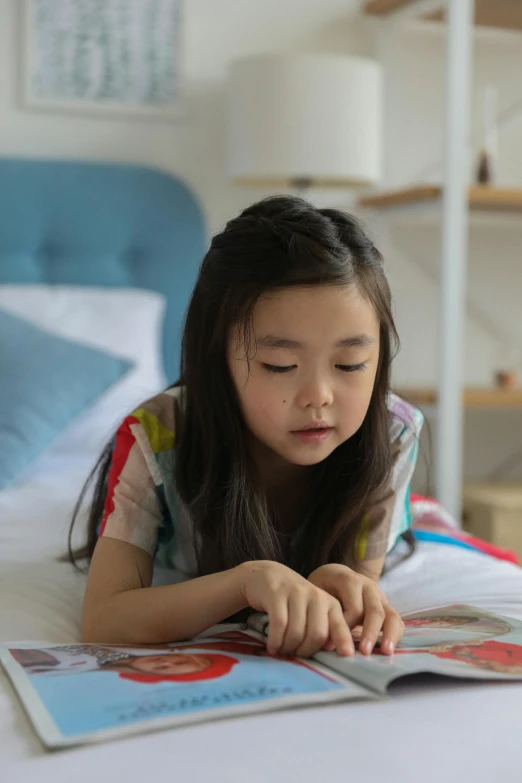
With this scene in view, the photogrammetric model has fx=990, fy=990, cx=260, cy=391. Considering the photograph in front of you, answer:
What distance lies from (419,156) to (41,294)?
120 cm

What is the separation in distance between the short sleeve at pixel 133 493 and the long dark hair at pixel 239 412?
1.3 inches

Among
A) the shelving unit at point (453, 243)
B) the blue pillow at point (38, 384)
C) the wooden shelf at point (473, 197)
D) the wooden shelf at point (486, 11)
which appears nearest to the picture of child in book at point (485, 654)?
the blue pillow at point (38, 384)

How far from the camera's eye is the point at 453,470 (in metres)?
2.33

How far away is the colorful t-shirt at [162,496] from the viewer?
102cm

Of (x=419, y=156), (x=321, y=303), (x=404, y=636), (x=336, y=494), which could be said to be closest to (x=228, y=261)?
(x=321, y=303)

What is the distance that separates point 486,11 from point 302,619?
215 centimetres

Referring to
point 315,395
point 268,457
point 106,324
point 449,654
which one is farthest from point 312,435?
point 106,324

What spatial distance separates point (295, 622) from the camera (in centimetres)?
77

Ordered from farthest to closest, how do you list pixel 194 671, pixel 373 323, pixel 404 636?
pixel 373 323 < pixel 404 636 < pixel 194 671

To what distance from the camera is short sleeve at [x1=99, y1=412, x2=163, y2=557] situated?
1.01 m

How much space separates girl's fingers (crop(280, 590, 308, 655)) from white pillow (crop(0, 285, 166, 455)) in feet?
3.54

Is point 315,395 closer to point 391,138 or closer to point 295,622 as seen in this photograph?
point 295,622

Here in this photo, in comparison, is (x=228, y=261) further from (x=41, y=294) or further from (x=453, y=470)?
(x=453, y=470)

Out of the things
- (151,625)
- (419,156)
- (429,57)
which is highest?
(429,57)
